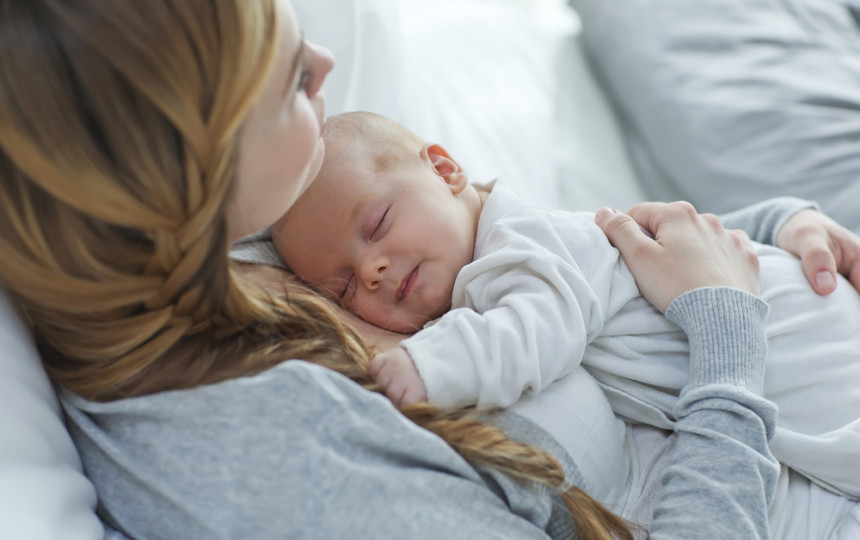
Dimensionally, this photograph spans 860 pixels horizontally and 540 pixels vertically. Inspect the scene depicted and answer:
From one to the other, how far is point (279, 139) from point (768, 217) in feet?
2.68

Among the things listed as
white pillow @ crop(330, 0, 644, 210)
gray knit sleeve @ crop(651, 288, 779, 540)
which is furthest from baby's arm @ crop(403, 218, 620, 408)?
white pillow @ crop(330, 0, 644, 210)

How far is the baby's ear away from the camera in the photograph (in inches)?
43.1

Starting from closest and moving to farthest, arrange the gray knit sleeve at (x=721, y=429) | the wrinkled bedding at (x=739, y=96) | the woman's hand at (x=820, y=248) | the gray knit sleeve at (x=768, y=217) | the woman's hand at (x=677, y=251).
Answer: the gray knit sleeve at (x=721, y=429) < the woman's hand at (x=677, y=251) < the woman's hand at (x=820, y=248) < the gray knit sleeve at (x=768, y=217) < the wrinkled bedding at (x=739, y=96)

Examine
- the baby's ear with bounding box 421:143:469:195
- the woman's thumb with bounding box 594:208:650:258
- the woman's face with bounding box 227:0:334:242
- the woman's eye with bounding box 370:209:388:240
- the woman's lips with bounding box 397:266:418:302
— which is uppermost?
the woman's face with bounding box 227:0:334:242

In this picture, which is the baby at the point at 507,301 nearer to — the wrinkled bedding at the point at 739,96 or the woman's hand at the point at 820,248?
the woman's hand at the point at 820,248

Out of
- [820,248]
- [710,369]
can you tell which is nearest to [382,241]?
[710,369]

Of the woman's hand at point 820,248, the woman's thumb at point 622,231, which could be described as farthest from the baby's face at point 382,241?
the woman's hand at point 820,248

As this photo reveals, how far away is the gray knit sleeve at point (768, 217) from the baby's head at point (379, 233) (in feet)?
1.54

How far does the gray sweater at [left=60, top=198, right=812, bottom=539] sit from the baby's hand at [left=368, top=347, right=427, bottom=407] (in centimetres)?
7

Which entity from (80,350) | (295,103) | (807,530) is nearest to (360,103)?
(295,103)

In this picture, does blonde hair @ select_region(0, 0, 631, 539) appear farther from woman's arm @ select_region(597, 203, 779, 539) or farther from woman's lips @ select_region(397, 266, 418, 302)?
woman's lips @ select_region(397, 266, 418, 302)

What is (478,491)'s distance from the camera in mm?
733

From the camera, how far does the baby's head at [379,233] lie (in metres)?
1.00

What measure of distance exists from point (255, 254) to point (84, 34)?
481mm
